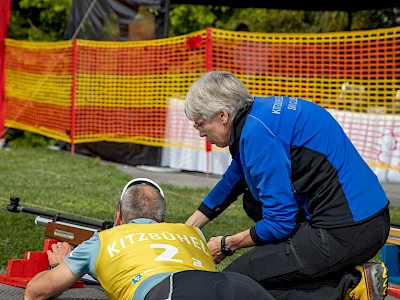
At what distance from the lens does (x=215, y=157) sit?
38.9ft

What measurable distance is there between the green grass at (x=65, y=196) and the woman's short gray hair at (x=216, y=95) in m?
2.31

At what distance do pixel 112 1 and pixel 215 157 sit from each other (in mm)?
3443

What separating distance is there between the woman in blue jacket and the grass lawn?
6.37 ft

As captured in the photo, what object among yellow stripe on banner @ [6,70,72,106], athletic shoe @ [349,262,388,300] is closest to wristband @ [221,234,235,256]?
athletic shoe @ [349,262,388,300]

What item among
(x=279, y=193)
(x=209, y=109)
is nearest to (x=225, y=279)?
(x=279, y=193)

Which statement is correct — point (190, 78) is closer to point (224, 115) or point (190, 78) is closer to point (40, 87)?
point (40, 87)

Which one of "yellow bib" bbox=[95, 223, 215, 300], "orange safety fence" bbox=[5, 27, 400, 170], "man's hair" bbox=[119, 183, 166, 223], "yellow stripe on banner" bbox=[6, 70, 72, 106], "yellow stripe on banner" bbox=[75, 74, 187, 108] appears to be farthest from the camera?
"yellow stripe on banner" bbox=[6, 70, 72, 106]

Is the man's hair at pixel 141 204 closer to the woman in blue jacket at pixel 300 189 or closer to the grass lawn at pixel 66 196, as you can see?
the woman in blue jacket at pixel 300 189

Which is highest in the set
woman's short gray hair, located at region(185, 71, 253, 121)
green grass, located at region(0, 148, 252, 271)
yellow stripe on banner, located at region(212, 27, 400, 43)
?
yellow stripe on banner, located at region(212, 27, 400, 43)

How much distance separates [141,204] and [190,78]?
836 centimetres

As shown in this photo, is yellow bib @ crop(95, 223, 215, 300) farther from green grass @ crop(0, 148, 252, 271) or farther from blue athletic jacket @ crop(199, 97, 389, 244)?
green grass @ crop(0, 148, 252, 271)

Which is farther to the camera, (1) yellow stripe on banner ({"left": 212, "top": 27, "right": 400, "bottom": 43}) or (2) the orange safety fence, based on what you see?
(2) the orange safety fence

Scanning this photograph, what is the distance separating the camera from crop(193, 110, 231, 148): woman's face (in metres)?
3.87

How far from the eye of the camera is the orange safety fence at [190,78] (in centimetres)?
1125
